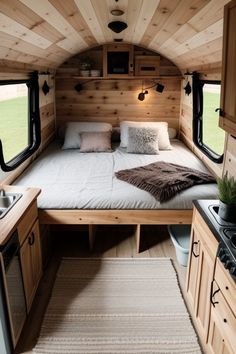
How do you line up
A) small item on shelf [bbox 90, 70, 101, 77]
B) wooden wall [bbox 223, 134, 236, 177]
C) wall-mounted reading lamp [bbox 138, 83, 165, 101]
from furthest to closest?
wall-mounted reading lamp [bbox 138, 83, 165, 101] → small item on shelf [bbox 90, 70, 101, 77] → wooden wall [bbox 223, 134, 236, 177]

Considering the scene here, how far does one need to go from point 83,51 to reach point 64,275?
2.93 metres

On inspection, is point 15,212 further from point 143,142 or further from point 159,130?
point 159,130

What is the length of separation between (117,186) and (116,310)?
100cm

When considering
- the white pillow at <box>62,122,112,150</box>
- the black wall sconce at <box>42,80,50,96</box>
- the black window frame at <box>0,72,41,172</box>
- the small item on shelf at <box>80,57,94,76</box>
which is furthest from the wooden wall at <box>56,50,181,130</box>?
the black window frame at <box>0,72,41,172</box>

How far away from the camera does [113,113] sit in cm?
426

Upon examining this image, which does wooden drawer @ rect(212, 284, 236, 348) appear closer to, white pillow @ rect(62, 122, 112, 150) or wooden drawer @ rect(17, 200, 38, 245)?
wooden drawer @ rect(17, 200, 38, 245)

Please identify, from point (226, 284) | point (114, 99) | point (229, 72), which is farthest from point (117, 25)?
point (226, 284)

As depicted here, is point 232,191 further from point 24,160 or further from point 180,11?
point 24,160

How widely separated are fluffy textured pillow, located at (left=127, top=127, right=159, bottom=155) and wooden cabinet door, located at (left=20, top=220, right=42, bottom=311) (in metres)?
1.77

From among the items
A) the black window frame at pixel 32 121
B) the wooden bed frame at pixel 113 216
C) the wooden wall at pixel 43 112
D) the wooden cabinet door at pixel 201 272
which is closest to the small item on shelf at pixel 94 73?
the wooden wall at pixel 43 112

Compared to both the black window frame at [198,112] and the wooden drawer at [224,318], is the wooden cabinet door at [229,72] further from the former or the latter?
the black window frame at [198,112]

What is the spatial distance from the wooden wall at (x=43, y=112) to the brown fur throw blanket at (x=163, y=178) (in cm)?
97

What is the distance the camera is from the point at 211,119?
3250 mm

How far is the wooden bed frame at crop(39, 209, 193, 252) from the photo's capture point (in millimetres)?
2408
